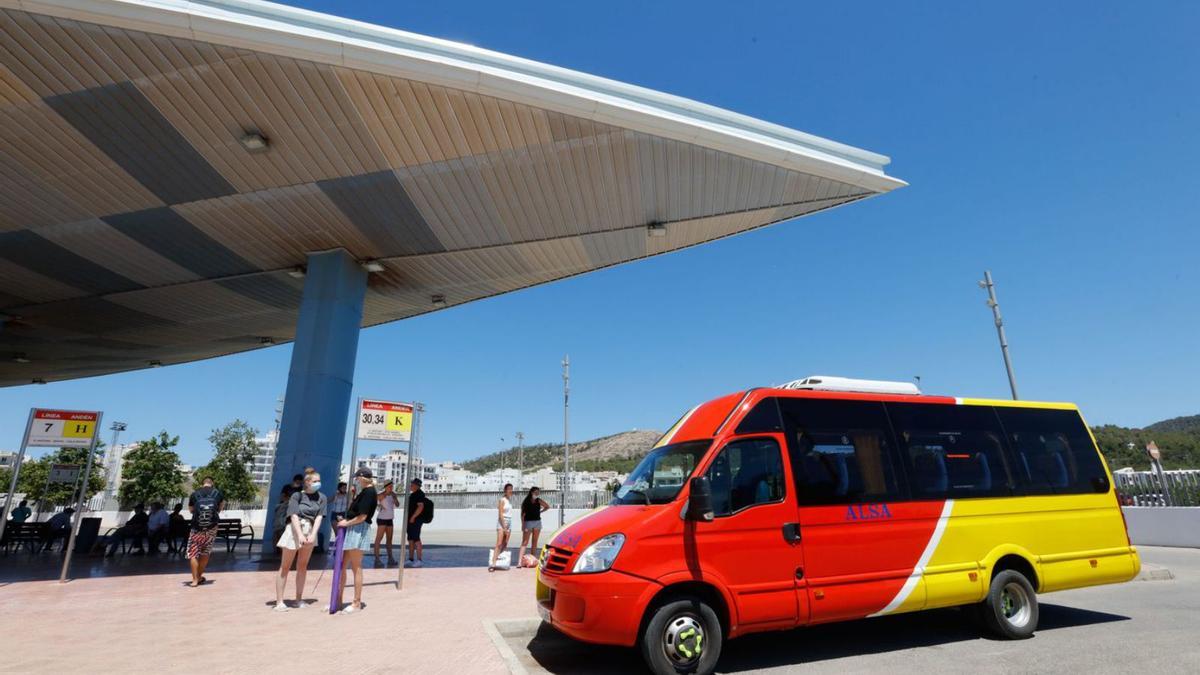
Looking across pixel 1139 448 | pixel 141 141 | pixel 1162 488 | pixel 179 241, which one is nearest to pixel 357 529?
pixel 141 141

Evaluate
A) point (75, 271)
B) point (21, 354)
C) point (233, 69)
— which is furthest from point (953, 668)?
point (21, 354)

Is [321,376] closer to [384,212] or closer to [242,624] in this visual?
[384,212]

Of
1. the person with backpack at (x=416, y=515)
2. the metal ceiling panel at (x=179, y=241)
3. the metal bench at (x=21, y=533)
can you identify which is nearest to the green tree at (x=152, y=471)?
the metal bench at (x=21, y=533)

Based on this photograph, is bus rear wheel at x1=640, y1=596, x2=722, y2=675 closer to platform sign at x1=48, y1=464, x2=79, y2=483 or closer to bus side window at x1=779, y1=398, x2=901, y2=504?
bus side window at x1=779, y1=398, x2=901, y2=504

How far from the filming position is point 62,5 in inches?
323

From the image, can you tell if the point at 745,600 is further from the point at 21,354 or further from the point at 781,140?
the point at 21,354

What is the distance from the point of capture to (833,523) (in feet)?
19.2

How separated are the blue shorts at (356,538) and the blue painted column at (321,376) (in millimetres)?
5816

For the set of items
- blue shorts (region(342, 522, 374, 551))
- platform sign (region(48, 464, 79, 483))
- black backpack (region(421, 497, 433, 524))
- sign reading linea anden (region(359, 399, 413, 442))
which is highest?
sign reading linea anden (region(359, 399, 413, 442))

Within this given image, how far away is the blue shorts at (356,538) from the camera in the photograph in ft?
26.7

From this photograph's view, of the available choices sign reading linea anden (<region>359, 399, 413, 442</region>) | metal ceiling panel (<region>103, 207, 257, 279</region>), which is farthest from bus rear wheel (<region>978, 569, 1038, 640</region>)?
metal ceiling panel (<region>103, 207, 257, 279</region>)

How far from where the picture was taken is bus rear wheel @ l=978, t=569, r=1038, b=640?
6266mm

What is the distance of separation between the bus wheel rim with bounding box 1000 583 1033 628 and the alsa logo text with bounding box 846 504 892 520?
5.62 ft

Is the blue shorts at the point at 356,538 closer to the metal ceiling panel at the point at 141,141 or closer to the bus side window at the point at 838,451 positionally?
the bus side window at the point at 838,451
